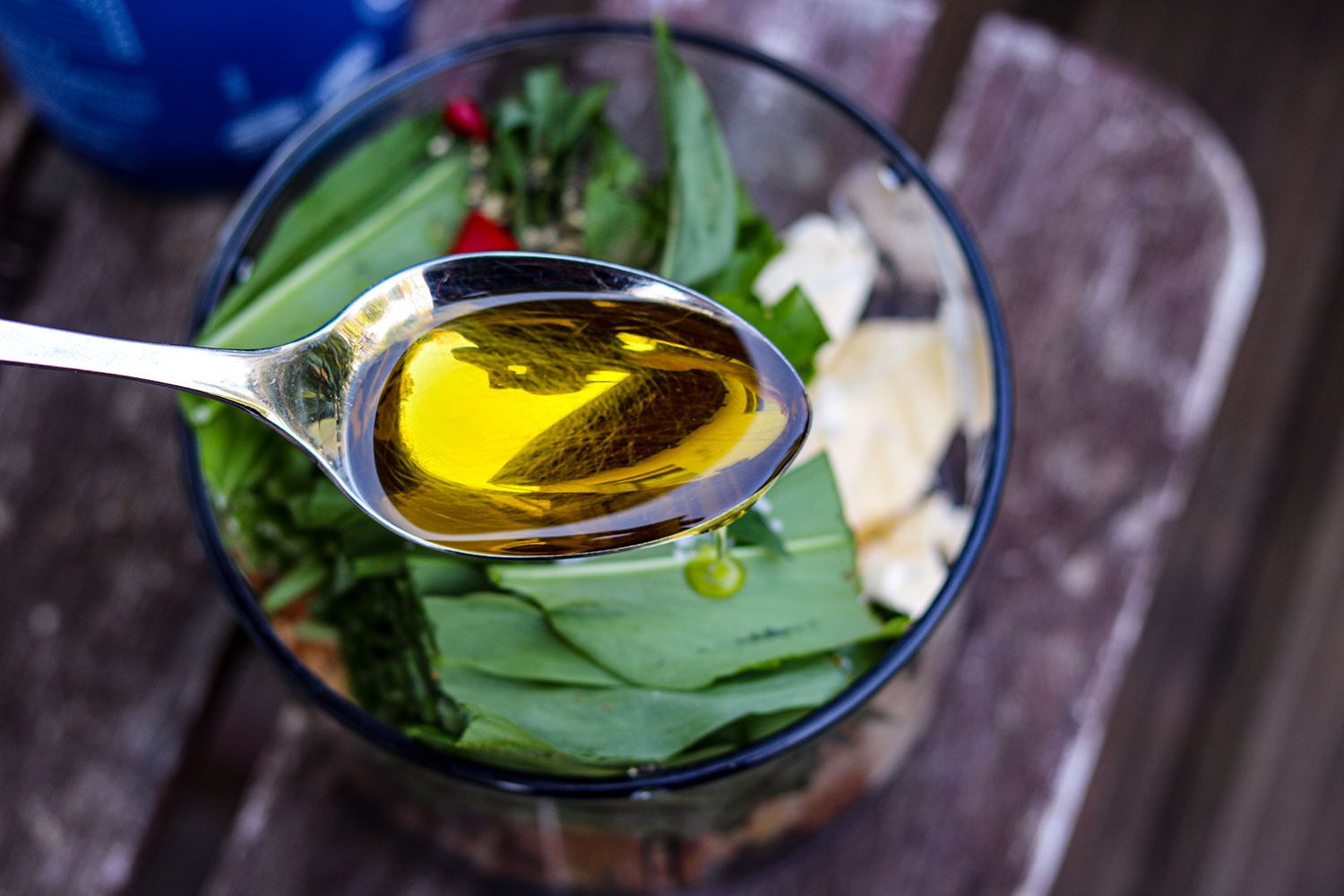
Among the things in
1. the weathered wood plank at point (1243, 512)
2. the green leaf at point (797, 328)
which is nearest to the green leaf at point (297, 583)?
the green leaf at point (797, 328)

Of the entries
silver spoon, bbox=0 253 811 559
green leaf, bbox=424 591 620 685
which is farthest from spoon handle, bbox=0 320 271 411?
green leaf, bbox=424 591 620 685

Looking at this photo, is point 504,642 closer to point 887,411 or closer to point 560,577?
point 560,577

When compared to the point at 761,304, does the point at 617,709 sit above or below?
below

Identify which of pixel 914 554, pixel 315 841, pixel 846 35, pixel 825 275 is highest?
pixel 846 35

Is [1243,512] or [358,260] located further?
[1243,512]

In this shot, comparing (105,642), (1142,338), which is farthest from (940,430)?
(105,642)

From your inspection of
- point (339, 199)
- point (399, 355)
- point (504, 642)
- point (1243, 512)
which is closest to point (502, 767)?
point (504, 642)

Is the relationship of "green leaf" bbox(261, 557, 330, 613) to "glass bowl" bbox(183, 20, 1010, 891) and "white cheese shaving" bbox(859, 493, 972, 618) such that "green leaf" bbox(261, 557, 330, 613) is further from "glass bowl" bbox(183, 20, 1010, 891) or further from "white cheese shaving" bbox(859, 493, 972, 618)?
"white cheese shaving" bbox(859, 493, 972, 618)

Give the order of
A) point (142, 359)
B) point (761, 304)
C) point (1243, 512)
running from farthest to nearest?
point (1243, 512) < point (761, 304) < point (142, 359)
